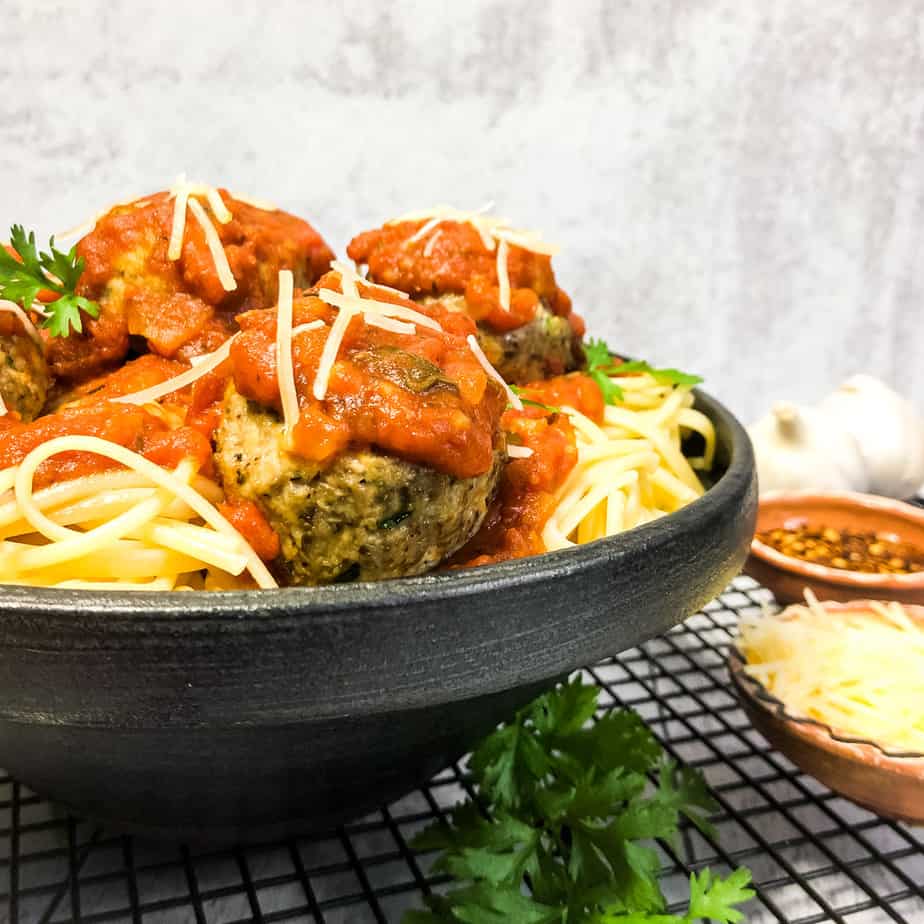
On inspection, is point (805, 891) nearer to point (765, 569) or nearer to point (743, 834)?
point (743, 834)

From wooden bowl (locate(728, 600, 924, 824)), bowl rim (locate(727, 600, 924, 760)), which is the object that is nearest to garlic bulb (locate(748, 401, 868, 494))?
bowl rim (locate(727, 600, 924, 760))

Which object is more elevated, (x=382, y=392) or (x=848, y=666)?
(x=382, y=392)

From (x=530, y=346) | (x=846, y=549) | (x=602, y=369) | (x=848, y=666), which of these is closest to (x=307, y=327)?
(x=530, y=346)

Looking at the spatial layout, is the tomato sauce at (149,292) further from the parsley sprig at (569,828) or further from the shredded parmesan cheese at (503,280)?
the parsley sprig at (569,828)

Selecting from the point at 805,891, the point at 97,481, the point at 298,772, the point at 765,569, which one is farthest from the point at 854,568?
the point at 97,481

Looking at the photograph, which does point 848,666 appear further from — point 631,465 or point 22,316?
point 22,316
